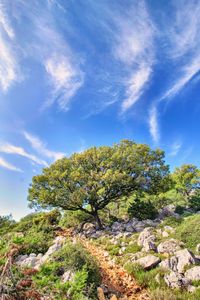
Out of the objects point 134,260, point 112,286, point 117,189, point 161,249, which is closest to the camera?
point 112,286

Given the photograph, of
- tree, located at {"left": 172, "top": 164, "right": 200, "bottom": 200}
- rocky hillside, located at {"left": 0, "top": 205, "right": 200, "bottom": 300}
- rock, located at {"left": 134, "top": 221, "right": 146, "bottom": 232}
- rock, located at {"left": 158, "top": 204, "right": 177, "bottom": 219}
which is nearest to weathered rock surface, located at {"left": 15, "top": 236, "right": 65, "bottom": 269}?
rocky hillside, located at {"left": 0, "top": 205, "right": 200, "bottom": 300}

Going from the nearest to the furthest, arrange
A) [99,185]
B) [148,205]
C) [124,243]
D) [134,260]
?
[134,260], [124,243], [99,185], [148,205]

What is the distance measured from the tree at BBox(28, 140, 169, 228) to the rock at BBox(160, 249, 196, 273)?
35.9ft

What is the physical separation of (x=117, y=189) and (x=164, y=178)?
198 inches

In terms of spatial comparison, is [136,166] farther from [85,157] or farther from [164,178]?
[85,157]

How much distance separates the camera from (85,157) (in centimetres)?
2328

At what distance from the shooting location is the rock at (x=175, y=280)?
8359mm

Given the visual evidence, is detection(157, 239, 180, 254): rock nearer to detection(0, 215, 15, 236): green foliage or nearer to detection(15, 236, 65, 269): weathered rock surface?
detection(15, 236, 65, 269): weathered rock surface

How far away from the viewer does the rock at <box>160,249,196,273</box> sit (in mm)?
9613

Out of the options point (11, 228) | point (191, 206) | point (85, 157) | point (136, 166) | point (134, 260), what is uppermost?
point (85, 157)

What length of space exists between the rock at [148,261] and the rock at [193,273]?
1598 mm

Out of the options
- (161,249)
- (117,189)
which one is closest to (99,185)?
(117,189)

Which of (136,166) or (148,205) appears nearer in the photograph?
(136,166)

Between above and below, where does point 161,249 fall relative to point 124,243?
below
